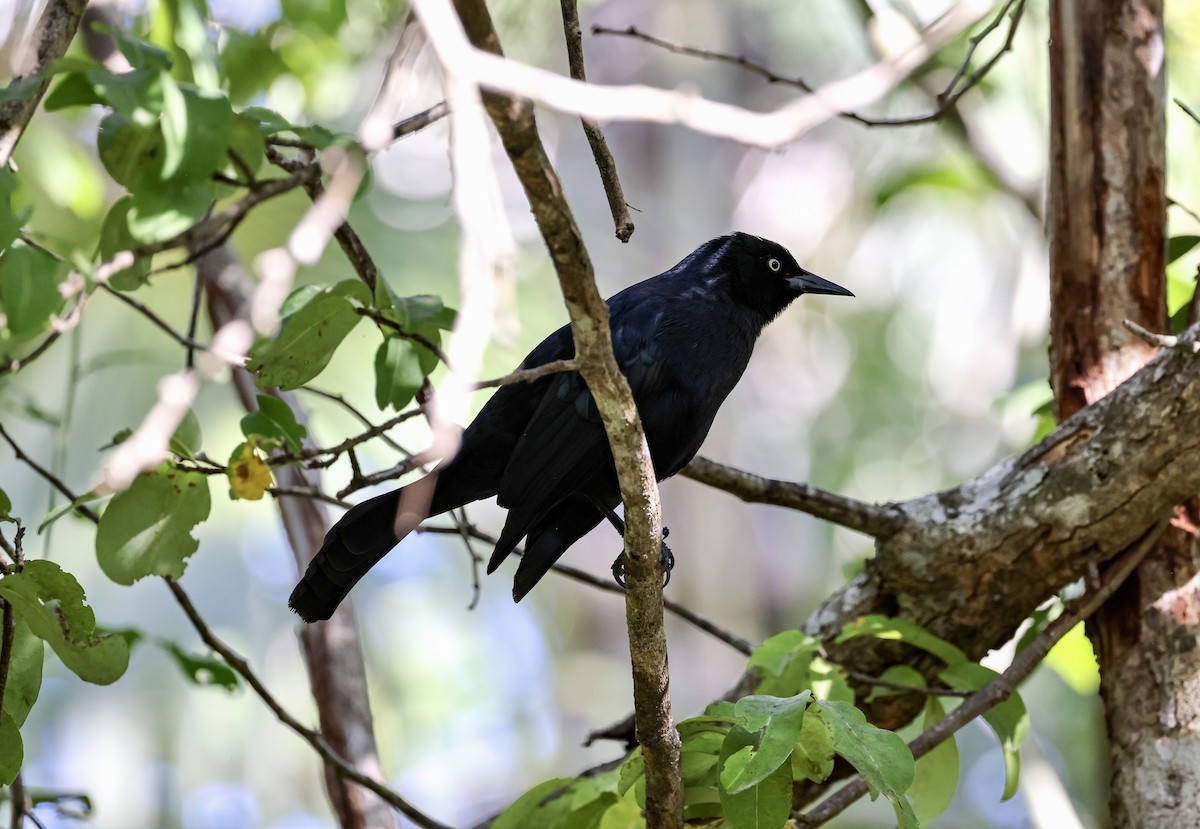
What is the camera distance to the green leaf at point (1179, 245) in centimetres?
375

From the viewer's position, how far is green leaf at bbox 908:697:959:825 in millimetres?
3105

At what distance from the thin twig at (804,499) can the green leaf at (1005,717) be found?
0.47 metres

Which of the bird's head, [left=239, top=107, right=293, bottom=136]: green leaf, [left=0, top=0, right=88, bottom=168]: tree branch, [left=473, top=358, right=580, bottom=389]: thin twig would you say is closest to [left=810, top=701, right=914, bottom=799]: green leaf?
[left=473, top=358, right=580, bottom=389]: thin twig

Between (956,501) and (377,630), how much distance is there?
53.6 ft

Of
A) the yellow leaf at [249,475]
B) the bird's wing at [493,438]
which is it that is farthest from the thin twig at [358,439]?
the bird's wing at [493,438]

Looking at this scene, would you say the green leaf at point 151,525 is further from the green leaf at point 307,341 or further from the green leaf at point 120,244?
the green leaf at point 120,244

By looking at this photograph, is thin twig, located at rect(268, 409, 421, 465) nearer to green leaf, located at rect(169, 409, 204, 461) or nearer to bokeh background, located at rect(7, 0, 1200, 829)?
green leaf, located at rect(169, 409, 204, 461)

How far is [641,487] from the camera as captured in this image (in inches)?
95.9

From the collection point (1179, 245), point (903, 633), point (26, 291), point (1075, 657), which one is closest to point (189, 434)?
point (26, 291)

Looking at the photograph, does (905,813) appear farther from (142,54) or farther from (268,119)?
(142,54)

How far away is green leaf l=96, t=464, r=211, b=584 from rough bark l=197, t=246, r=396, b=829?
1398 millimetres

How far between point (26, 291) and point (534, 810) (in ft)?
6.08

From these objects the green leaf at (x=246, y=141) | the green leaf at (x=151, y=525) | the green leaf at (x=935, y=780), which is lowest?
the green leaf at (x=935, y=780)

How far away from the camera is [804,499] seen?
349cm
